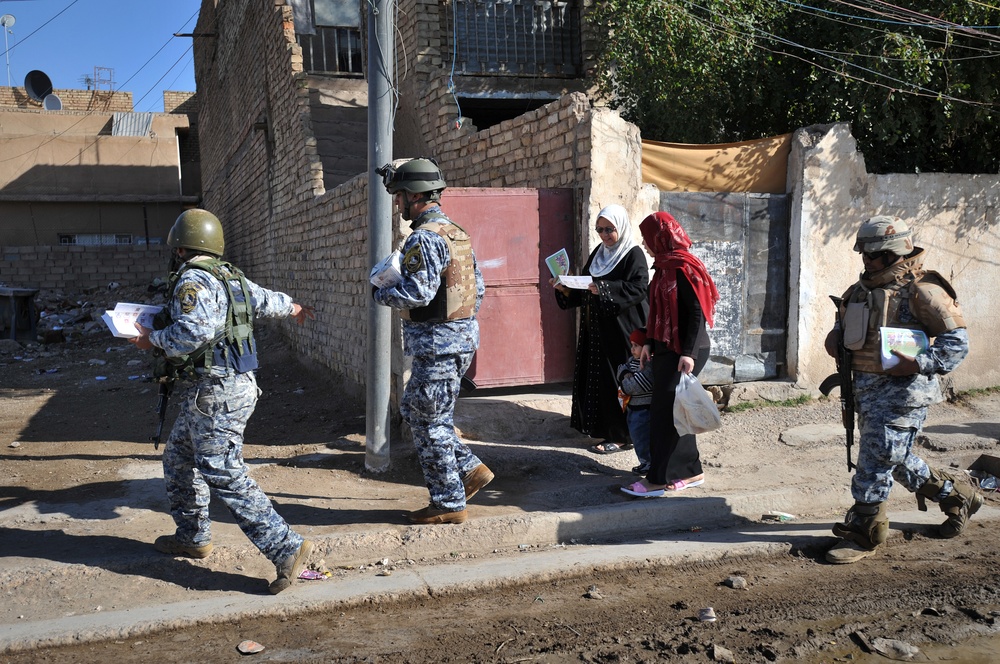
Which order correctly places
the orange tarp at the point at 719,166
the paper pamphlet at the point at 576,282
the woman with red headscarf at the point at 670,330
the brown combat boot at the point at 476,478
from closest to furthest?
the brown combat boot at the point at 476,478 < the woman with red headscarf at the point at 670,330 < the paper pamphlet at the point at 576,282 < the orange tarp at the point at 719,166

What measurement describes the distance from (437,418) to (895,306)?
242 centimetres

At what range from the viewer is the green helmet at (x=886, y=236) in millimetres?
3854

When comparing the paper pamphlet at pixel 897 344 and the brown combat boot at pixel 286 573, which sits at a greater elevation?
the paper pamphlet at pixel 897 344

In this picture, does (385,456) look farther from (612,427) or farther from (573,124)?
(573,124)

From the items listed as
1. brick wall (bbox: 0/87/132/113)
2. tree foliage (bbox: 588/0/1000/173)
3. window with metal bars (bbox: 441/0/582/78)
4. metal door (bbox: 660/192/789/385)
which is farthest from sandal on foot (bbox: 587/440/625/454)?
brick wall (bbox: 0/87/132/113)

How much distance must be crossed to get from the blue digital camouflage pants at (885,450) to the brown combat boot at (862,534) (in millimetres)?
54

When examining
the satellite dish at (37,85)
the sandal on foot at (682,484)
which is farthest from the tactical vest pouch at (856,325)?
the satellite dish at (37,85)

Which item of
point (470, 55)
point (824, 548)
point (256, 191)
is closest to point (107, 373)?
point (256, 191)

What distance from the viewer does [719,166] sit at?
6.93 m

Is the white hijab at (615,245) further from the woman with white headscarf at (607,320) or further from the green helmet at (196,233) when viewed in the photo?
the green helmet at (196,233)

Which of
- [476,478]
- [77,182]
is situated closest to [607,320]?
[476,478]

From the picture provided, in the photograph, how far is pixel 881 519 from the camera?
4023 millimetres

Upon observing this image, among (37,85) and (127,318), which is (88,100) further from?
(127,318)

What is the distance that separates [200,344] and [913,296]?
11.2 ft
